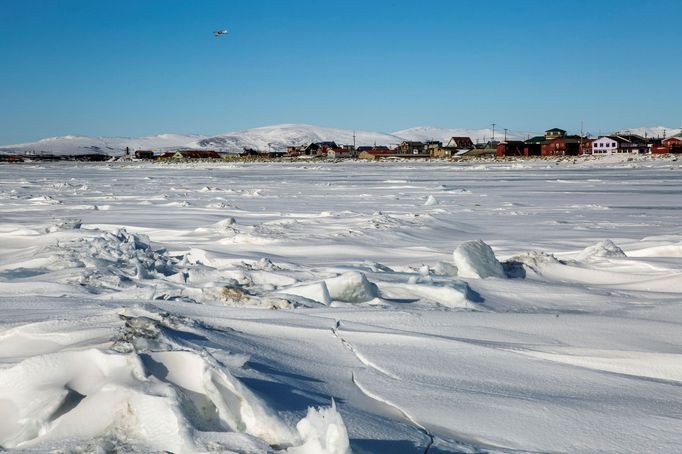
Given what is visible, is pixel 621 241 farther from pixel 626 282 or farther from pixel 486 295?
pixel 486 295

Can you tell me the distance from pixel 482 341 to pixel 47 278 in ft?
9.99

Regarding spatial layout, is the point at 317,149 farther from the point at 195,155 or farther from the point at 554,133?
the point at 554,133

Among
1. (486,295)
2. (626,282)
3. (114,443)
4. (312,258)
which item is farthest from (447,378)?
(312,258)

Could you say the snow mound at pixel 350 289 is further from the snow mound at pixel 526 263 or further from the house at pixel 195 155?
the house at pixel 195 155

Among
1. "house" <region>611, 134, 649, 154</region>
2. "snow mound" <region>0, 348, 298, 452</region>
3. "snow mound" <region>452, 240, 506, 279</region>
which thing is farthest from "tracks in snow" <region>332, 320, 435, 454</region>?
"house" <region>611, 134, 649, 154</region>

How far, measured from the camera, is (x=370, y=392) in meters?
2.29

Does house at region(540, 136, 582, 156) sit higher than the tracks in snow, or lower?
higher

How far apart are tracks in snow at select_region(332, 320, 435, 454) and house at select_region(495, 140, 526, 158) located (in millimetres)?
78060

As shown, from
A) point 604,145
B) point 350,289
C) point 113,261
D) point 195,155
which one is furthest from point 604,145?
point 350,289

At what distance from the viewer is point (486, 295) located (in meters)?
4.19

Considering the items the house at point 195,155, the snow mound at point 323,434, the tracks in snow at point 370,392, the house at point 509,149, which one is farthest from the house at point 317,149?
the snow mound at point 323,434

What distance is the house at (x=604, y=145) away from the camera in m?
77.9

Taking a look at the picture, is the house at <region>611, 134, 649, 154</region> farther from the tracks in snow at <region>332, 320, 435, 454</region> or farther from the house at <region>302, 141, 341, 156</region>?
the tracks in snow at <region>332, 320, 435, 454</region>

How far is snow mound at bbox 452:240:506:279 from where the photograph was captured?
4613mm
